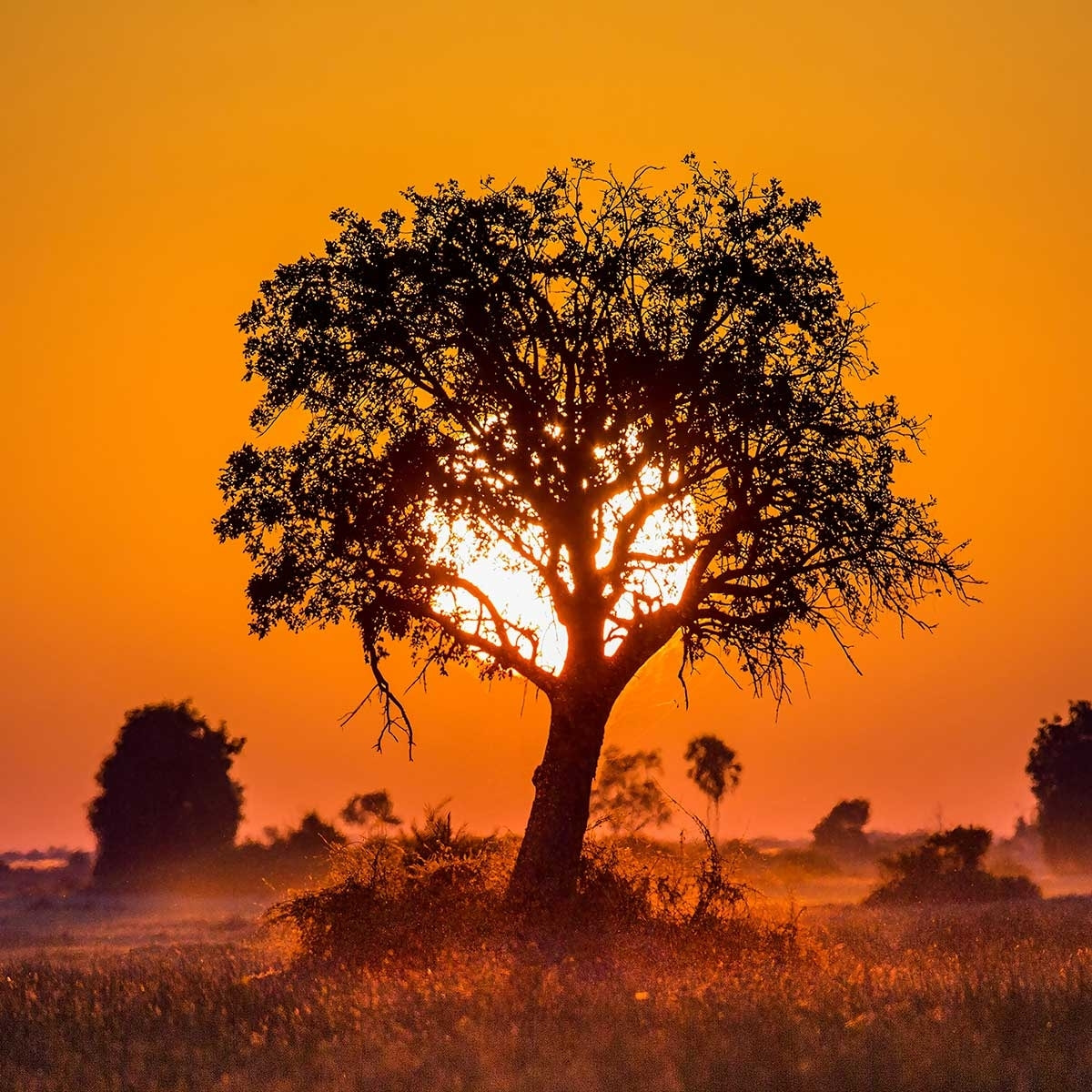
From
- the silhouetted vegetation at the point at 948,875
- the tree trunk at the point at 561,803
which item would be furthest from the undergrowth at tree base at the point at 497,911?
the silhouetted vegetation at the point at 948,875

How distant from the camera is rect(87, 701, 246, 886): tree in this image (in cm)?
6694

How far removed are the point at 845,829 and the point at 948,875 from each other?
2062 inches

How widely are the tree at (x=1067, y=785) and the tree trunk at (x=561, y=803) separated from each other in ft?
219

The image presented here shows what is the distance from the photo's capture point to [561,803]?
23891 mm

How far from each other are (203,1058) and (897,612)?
1527cm

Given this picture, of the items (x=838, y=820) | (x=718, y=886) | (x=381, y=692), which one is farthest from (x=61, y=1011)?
(x=838, y=820)

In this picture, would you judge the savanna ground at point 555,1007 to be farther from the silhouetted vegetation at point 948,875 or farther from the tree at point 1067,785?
the tree at point 1067,785

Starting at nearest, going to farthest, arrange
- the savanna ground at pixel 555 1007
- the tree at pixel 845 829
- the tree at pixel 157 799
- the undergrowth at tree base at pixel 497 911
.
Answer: the savanna ground at pixel 555 1007, the undergrowth at tree base at pixel 497 911, the tree at pixel 157 799, the tree at pixel 845 829

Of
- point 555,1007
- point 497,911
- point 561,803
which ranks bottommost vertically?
point 555,1007

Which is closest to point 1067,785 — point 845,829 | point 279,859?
point 845,829

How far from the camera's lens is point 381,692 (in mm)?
24969

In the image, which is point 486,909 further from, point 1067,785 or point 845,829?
point 845,829

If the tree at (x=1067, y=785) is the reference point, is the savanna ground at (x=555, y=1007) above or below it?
below

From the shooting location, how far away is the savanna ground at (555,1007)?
42.1 ft
